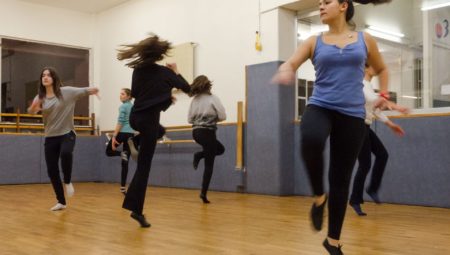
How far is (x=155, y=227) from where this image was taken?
3.64m

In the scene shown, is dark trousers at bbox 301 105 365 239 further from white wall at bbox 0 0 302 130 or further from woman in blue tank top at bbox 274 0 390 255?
white wall at bbox 0 0 302 130

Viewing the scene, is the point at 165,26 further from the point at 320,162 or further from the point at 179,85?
the point at 320,162

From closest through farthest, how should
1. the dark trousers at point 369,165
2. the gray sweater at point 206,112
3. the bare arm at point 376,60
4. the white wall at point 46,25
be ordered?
the bare arm at point 376,60 < the dark trousers at point 369,165 < the gray sweater at point 206,112 < the white wall at point 46,25

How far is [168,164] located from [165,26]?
2.32 m

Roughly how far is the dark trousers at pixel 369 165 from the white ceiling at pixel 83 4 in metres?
6.40

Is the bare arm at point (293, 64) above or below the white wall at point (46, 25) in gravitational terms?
below

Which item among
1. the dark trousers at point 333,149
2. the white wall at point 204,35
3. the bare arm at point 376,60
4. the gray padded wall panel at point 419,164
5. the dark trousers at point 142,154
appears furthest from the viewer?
the white wall at point 204,35

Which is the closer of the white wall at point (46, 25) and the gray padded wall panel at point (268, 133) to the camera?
the gray padded wall panel at point (268, 133)

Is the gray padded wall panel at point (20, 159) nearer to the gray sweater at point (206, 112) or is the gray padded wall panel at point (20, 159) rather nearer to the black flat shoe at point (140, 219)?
the gray sweater at point (206, 112)

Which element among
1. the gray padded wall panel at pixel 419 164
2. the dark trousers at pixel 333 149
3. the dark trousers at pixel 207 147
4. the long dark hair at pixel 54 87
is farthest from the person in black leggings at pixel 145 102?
the gray padded wall panel at pixel 419 164

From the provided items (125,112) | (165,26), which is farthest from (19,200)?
(165,26)

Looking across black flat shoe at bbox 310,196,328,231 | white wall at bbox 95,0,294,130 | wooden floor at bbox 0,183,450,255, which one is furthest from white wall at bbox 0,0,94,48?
black flat shoe at bbox 310,196,328,231

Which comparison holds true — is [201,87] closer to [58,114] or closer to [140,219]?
[58,114]

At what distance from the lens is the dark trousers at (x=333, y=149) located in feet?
7.26
